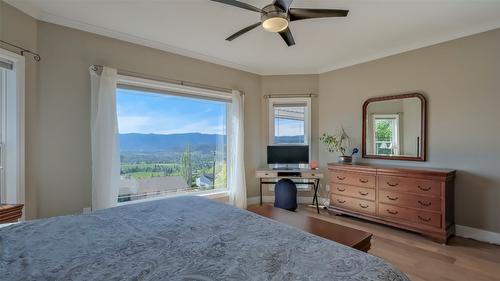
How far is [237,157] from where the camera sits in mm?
4203

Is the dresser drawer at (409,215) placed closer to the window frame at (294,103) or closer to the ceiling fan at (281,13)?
the window frame at (294,103)

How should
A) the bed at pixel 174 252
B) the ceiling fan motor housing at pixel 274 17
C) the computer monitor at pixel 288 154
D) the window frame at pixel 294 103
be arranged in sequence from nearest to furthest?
the bed at pixel 174 252
the ceiling fan motor housing at pixel 274 17
the computer monitor at pixel 288 154
the window frame at pixel 294 103

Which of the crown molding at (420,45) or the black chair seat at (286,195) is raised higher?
the crown molding at (420,45)

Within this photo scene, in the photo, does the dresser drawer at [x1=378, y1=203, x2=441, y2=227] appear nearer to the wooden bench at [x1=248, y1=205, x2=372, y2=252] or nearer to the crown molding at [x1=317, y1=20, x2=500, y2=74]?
the wooden bench at [x1=248, y1=205, x2=372, y2=252]

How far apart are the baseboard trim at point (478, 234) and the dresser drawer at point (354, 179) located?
1.09m

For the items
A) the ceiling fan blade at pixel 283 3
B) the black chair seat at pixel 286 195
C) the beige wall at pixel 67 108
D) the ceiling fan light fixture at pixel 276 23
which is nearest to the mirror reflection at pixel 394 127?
the black chair seat at pixel 286 195

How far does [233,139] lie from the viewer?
4.26 m

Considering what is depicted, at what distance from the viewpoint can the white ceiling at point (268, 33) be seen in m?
2.44

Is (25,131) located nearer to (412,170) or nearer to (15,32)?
(15,32)

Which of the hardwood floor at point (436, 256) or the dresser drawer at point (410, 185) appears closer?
the hardwood floor at point (436, 256)

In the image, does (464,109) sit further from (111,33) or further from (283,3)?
(111,33)

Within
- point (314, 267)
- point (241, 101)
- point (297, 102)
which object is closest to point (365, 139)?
point (297, 102)

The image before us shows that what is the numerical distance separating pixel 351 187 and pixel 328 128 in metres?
1.24

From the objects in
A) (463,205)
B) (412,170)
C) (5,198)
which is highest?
(412,170)
